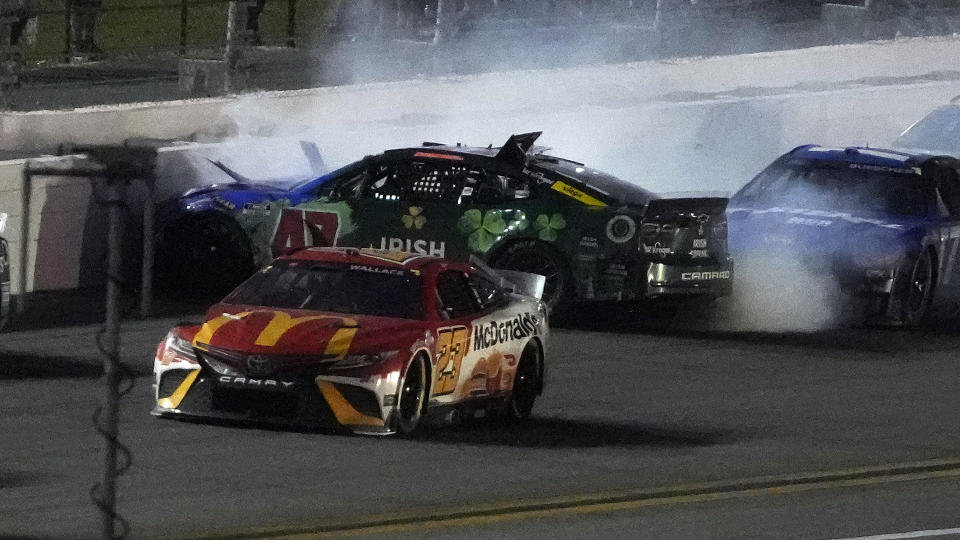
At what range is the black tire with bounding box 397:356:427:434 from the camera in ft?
37.5

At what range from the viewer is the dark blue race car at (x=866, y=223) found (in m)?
16.8

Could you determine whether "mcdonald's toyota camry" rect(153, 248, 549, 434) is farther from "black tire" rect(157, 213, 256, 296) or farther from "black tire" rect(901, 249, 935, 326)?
"black tire" rect(901, 249, 935, 326)

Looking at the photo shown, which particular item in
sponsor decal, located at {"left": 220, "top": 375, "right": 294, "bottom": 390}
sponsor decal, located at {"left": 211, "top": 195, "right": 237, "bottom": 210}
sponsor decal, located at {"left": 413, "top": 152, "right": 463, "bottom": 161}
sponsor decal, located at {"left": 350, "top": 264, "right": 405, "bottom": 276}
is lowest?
sponsor decal, located at {"left": 220, "top": 375, "right": 294, "bottom": 390}

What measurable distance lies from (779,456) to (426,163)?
18.5 ft

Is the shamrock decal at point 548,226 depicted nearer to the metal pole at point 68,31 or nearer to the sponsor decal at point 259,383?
the sponsor decal at point 259,383

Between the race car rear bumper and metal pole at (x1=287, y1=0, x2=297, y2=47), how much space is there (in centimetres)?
1000

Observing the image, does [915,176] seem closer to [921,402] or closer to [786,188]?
[786,188]

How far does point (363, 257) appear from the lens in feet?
41.1

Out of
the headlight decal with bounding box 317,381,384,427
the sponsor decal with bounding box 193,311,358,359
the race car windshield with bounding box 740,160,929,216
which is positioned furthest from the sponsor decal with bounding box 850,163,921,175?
the headlight decal with bounding box 317,381,384,427

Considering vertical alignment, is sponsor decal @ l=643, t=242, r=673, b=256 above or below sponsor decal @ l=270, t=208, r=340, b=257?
above

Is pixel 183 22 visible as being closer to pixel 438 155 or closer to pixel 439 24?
pixel 439 24

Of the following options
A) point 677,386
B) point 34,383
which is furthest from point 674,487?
point 34,383

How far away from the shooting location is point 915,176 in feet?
58.2

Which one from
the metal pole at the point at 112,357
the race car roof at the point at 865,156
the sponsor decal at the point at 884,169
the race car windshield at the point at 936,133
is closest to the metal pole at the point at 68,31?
the race car roof at the point at 865,156
